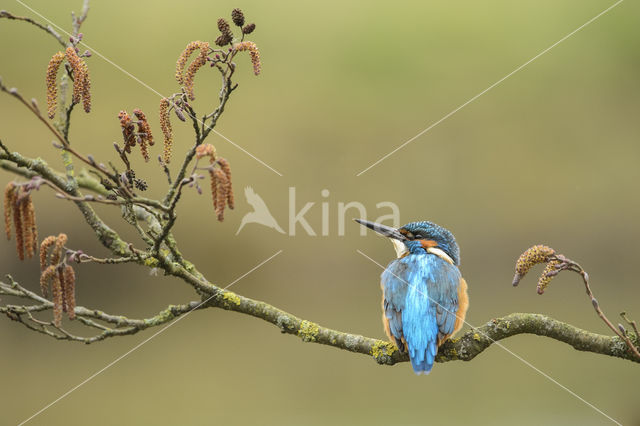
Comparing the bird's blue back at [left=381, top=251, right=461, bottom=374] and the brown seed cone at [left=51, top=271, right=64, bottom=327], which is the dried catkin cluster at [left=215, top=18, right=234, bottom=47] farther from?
the bird's blue back at [left=381, top=251, right=461, bottom=374]

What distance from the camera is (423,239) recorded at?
379 centimetres

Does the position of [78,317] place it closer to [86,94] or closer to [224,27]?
[86,94]

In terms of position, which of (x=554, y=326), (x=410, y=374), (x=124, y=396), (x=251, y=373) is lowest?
(x=124, y=396)

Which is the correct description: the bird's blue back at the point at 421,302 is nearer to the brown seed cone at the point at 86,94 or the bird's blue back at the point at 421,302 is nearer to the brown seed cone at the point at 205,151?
the brown seed cone at the point at 205,151

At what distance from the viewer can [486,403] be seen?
23.1 feet

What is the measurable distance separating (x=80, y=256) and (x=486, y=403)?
5.64 meters

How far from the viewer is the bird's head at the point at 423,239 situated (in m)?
3.72

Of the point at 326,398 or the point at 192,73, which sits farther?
the point at 326,398

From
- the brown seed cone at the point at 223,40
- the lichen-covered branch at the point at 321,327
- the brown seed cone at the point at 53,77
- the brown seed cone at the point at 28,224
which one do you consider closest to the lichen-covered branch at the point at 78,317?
the lichen-covered branch at the point at 321,327

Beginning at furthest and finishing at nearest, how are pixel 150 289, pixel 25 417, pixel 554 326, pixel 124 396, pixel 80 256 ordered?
pixel 150 289
pixel 124 396
pixel 25 417
pixel 554 326
pixel 80 256

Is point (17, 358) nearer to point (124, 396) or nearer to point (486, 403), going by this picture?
point (124, 396)

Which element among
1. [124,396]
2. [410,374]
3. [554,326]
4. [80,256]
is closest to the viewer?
[80,256]

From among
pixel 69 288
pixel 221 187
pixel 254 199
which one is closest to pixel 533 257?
pixel 221 187

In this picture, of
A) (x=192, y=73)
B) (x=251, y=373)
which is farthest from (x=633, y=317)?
(x=192, y=73)
